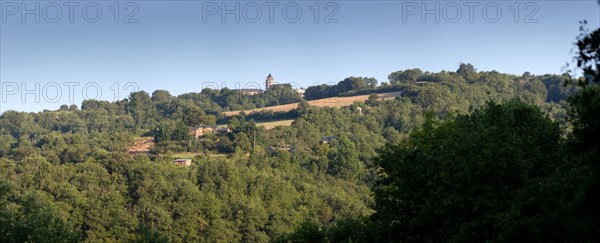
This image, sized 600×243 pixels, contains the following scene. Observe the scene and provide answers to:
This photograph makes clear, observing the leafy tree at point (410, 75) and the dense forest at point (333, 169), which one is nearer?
the dense forest at point (333, 169)

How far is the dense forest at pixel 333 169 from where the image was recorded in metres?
17.4

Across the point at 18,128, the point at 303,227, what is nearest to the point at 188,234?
the point at 303,227

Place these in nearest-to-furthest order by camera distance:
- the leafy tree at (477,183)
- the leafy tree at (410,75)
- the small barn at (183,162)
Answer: the leafy tree at (477,183)
the small barn at (183,162)
the leafy tree at (410,75)

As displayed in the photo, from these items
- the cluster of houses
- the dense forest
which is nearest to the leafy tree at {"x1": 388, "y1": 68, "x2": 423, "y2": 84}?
the dense forest

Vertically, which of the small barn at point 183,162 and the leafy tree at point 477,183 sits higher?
the leafy tree at point 477,183

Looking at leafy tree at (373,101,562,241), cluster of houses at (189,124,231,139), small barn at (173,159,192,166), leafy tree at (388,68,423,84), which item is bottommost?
small barn at (173,159,192,166)

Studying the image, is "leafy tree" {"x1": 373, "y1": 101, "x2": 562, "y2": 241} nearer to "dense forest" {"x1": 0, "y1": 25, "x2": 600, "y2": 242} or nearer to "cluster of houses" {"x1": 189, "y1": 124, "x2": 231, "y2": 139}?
"dense forest" {"x1": 0, "y1": 25, "x2": 600, "y2": 242}

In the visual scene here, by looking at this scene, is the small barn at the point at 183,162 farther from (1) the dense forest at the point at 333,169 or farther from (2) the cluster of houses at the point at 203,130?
(2) the cluster of houses at the point at 203,130

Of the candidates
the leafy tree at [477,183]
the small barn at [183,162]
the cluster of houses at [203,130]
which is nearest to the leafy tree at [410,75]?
the cluster of houses at [203,130]

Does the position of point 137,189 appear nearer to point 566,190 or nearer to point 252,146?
point 252,146

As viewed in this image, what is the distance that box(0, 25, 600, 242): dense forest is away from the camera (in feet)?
57.2

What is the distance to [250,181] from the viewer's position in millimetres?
76750

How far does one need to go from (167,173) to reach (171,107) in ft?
277

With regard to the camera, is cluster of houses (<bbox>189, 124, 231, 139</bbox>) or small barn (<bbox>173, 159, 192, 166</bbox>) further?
cluster of houses (<bbox>189, 124, 231, 139</bbox>)
